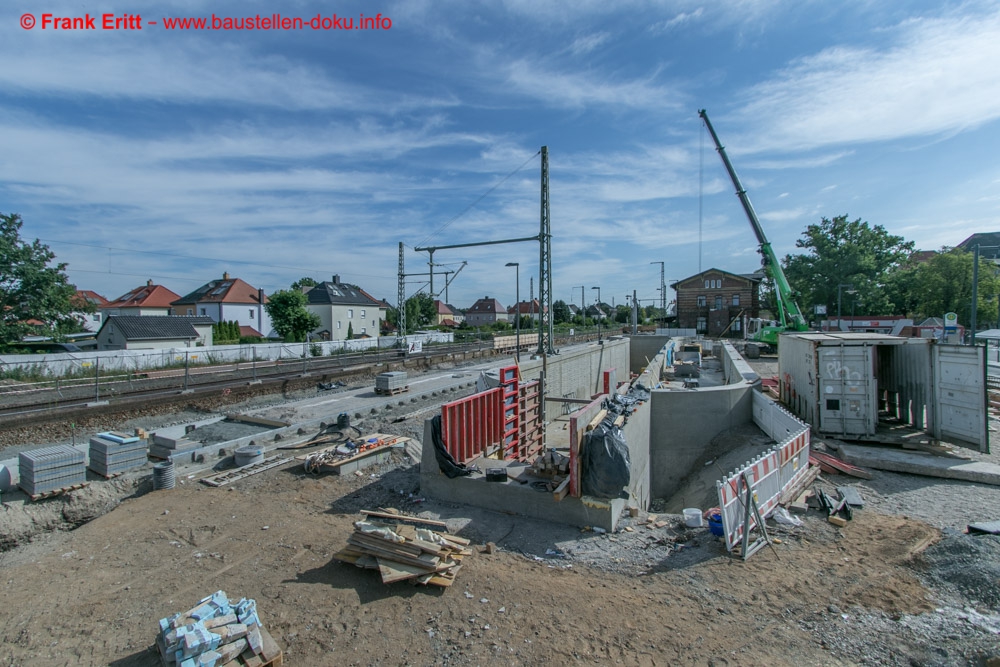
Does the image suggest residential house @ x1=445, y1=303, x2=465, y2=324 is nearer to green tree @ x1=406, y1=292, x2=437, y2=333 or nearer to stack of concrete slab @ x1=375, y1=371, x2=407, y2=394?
green tree @ x1=406, y1=292, x2=437, y2=333

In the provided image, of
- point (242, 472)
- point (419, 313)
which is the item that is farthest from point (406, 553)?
point (419, 313)

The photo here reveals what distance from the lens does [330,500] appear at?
339 inches

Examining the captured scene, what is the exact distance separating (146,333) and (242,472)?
33.0 meters

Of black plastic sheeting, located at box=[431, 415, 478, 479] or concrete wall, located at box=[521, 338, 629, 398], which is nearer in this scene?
black plastic sheeting, located at box=[431, 415, 478, 479]

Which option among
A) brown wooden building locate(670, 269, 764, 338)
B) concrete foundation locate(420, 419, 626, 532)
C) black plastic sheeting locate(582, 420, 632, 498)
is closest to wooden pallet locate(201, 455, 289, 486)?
concrete foundation locate(420, 419, 626, 532)

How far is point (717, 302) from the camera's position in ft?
209

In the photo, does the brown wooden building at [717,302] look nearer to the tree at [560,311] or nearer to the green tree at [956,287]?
the green tree at [956,287]

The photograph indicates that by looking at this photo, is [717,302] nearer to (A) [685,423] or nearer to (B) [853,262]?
(B) [853,262]

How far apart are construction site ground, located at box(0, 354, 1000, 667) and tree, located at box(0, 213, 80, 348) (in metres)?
27.0

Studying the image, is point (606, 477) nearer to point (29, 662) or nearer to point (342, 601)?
point (342, 601)

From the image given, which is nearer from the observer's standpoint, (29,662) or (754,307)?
(29,662)

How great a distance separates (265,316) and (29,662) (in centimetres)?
6298

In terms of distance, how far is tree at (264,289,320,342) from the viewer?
46531 millimetres

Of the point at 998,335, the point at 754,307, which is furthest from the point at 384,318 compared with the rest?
the point at 998,335
